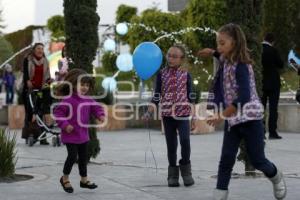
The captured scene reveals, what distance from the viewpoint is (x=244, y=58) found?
6289 mm

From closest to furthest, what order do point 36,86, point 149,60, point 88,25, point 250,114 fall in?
point 250,114 → point 88,25 → point 149,60 → point 36,86

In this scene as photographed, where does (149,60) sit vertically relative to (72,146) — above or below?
above

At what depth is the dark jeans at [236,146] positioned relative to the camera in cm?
632

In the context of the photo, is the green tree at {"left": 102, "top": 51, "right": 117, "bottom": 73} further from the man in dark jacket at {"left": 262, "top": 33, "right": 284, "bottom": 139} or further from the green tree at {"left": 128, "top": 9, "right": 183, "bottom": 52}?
the man in dark jacket at {"left": 262, "top": 33, "right": 284, "bottom": 139}

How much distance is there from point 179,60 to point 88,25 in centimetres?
212

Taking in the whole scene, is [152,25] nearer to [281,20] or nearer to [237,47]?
[281,20]

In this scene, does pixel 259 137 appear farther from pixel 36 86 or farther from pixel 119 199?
pixel 36 86

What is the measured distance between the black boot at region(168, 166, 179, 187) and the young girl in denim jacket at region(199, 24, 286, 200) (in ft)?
4.56

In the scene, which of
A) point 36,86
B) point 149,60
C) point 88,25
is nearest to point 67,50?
point 88,25

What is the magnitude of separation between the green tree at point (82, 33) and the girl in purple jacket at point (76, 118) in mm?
1907

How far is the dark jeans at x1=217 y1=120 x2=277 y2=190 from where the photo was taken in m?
6.32

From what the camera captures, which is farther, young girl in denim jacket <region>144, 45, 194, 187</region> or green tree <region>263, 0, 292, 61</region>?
green tree <region>263, 0, 292, 61</region>

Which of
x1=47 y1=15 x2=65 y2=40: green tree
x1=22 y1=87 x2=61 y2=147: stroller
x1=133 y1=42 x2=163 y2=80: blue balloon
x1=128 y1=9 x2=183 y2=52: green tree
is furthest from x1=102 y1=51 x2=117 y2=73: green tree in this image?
x1=133 y1=42 x2=163 y2=80: blue balloon

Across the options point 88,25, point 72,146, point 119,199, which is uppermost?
point 88,25
